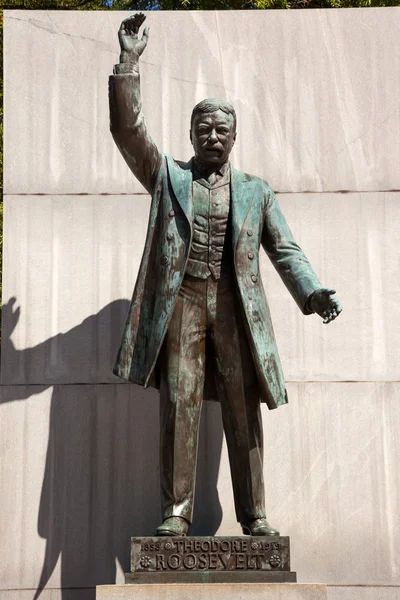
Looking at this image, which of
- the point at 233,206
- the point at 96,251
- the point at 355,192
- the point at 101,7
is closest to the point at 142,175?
the point at 233,206

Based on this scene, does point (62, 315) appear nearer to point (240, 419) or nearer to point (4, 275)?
point (4, 275)

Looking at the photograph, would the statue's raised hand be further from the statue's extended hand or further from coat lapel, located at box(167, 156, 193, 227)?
the statue's extended hand

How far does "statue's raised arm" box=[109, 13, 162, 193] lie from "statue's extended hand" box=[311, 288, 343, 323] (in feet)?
4.93

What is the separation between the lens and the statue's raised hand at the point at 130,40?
311 inches

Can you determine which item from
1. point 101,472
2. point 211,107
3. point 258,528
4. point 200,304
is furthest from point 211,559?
point 211,107

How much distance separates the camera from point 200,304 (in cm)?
802

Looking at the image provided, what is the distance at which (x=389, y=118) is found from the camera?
389 inches

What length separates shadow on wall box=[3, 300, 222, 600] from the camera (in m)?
8.81

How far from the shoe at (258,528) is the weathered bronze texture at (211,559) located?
0.53 ft

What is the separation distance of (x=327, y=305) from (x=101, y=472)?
2328 millimetres

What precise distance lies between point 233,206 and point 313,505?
2.34 metres

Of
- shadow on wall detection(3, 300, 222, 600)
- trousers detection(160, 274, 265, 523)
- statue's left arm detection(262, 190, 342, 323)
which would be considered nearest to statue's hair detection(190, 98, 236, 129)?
statue's left arm detection(262, 190, 342, 323)

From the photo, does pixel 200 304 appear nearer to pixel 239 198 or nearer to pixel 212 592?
pixel 239 198

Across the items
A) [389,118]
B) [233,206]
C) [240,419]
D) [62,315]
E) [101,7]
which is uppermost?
[101,7]
